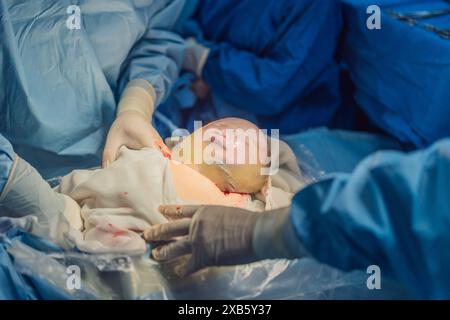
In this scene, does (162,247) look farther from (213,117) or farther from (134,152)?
(213,117)

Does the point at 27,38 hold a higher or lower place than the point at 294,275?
higher

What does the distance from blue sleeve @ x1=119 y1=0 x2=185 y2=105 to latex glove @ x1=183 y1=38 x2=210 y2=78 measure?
5 centimetres

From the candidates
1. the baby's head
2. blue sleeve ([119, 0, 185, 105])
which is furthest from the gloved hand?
blue sleeve ([119, 0, 185, 105])

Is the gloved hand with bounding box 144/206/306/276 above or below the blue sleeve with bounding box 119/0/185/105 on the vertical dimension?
below

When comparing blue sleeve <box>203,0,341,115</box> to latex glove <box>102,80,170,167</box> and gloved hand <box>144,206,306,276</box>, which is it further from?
gloved hand <box>144,206,306,276</box>

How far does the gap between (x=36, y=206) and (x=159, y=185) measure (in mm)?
190

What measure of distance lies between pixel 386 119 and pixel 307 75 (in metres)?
0.20

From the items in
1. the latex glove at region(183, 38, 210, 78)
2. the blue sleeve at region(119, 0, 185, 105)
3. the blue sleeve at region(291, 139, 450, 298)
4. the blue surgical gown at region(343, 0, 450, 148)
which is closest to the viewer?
the blue sleeve at region(291, 139, 450, 298)

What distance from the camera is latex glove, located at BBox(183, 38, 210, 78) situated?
4.74 ft

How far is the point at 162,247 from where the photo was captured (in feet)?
2.94

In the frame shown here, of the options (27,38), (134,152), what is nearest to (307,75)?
(134,152)

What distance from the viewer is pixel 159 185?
99 cm

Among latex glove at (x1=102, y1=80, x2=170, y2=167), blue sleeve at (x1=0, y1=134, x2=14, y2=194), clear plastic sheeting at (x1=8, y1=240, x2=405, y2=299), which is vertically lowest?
clear plastic sheeting at (x1=8, y1=240, x2=405, y2=299)
